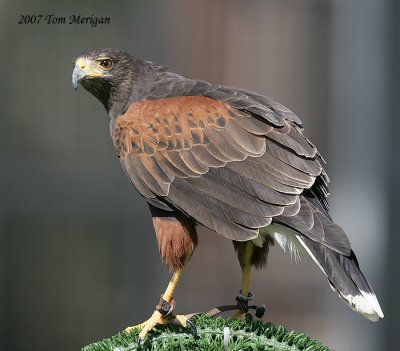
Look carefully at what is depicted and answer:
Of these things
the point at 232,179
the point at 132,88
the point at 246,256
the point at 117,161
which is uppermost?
the point at 132,88

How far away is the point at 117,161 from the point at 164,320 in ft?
11.3

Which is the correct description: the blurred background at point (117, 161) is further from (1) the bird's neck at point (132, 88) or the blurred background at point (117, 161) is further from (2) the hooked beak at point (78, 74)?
(2) the hooked beak at point (78, 74)

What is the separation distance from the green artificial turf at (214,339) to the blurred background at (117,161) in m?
3.31

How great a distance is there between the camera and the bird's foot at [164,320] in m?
2.88

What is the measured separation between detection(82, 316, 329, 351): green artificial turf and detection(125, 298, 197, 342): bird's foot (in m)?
0.02

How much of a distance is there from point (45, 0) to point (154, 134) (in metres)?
3.28

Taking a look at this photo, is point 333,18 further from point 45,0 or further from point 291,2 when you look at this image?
point 45,0

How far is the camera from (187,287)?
6.44 meters

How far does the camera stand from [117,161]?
641cm

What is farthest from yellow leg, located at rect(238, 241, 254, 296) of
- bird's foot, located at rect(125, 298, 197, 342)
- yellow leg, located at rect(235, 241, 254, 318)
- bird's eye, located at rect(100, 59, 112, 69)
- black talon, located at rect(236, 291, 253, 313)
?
bird's eye, located at rect(100, 59, 112, 69)

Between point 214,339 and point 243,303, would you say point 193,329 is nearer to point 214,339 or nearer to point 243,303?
point 214,339

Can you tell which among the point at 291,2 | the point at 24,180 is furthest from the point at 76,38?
the point at 291,2

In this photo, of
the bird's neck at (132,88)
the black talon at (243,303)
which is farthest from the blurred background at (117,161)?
the black talon at (243,303)

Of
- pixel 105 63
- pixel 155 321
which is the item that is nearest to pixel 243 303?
pixel 155 321
